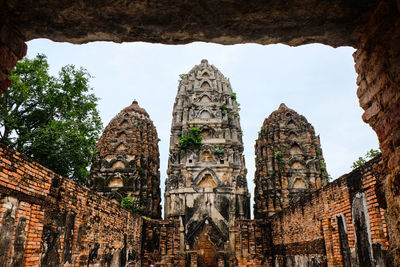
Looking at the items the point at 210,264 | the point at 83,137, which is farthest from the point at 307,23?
the point at 210,264

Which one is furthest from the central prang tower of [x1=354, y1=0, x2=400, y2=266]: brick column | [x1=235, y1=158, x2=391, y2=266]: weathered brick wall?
[x1=354, y1=0, x2=400, y2=266]: brick column

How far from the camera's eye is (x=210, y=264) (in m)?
23.3

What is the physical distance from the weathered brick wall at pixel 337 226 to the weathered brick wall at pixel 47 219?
219 inches

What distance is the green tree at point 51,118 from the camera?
1788cm

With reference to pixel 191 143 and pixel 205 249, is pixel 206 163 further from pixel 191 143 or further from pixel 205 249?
pixel 205 249

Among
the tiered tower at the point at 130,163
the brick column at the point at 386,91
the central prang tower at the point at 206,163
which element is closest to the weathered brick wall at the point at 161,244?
the central prang tower at the point at 206,163

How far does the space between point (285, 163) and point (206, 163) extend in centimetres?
678

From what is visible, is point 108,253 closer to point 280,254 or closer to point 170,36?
point 280,254

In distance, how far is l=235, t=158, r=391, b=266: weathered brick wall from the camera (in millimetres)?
6070

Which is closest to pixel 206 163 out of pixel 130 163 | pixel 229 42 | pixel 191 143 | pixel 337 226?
pixel 191 143

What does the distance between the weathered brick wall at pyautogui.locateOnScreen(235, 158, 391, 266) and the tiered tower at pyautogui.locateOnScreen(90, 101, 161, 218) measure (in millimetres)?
13681

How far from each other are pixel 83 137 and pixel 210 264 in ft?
41.0

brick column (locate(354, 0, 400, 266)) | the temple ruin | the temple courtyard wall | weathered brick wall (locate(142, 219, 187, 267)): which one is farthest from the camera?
weathered brick wall (locate(142, 219, 187, 267))

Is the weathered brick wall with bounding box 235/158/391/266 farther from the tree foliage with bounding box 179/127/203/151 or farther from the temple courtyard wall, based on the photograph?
the tree foliage with bounding box 179/127/203/151
